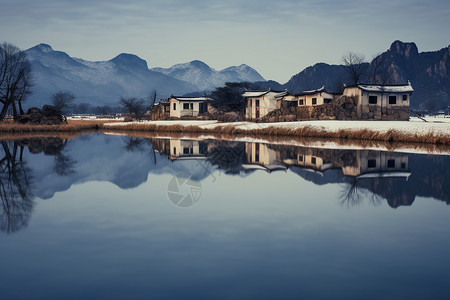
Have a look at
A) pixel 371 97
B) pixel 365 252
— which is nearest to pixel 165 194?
pixel 365 252

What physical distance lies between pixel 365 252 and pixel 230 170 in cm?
1390

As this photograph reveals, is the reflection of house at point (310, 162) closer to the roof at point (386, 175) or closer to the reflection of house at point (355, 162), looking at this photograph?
the reflection of house at point (355, 162)

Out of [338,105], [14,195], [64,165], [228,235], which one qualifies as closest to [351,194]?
[228,235]

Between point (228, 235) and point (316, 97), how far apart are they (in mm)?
60721

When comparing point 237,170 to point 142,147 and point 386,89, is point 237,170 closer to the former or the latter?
→ point 142,147

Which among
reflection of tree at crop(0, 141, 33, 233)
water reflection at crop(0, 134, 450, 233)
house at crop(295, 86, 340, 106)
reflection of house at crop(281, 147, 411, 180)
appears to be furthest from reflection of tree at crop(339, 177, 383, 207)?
house at crop(295, 86, 340, 106)

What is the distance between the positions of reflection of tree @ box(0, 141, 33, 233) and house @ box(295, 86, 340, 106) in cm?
4948

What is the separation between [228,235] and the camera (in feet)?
33.9

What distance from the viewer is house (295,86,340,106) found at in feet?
221

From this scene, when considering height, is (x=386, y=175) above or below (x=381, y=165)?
below

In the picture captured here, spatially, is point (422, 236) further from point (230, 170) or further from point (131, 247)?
point (230, 170)

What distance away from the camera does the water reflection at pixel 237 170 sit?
51.1 feet

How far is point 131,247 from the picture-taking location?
9.45 m

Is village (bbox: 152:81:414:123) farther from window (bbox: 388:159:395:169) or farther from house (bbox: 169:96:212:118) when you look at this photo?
window (bbox: 388:159:395:169)
